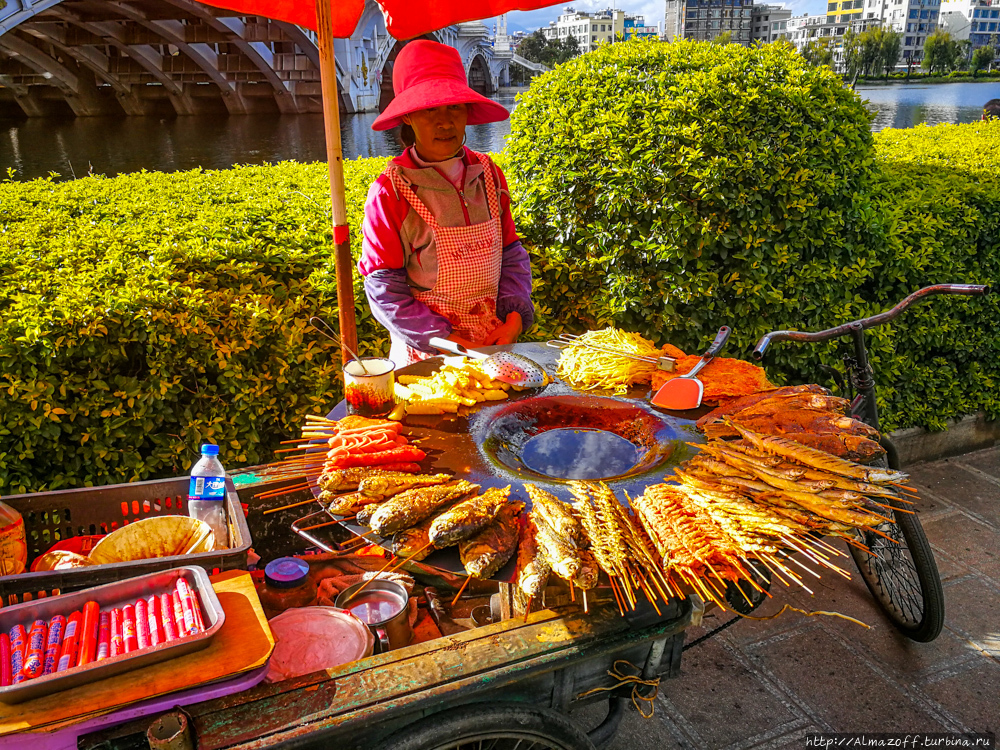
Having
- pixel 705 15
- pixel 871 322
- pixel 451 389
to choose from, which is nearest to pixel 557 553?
pixel 451 389

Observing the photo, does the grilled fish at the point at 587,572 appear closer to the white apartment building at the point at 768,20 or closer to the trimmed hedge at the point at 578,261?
the trimmed hedge at the point at 578,261

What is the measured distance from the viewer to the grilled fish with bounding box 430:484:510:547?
74.1 inches

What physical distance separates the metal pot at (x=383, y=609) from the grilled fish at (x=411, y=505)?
0.46 meters

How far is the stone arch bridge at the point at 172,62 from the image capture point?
3303 centimetres

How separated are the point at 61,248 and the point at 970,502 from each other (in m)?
6.24

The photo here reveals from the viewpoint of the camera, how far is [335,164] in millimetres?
2984

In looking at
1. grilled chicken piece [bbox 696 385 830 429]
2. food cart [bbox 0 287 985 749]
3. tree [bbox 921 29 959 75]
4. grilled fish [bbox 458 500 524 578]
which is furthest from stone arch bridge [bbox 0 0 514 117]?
tree [bbox 921 29 959 75]

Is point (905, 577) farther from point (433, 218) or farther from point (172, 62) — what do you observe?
point (172, 62)

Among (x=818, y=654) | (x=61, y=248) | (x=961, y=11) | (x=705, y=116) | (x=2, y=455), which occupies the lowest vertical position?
(x=818, y=654)

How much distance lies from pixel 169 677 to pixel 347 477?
2.44 feet

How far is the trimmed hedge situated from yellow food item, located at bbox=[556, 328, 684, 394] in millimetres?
1561

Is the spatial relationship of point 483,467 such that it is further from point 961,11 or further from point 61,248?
point 961,11

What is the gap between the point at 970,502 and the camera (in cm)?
477

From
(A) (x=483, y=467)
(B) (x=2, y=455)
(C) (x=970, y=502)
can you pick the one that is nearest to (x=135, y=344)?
(B) (x=2, y=455)
